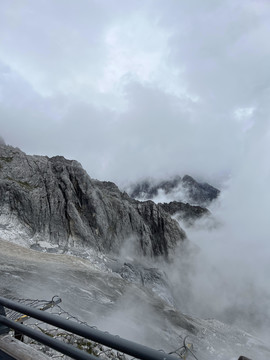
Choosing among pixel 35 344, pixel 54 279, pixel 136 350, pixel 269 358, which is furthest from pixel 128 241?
pixel 136 350

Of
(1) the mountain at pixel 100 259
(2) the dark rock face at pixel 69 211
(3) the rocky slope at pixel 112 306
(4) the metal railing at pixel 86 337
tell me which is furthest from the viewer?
(2) the dark rock face at pixel 69 211

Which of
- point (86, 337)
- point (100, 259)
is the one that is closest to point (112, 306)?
point (86, 337)

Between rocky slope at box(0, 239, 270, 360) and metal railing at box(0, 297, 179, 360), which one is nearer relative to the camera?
metal railing at box(0, 297, 179, 360)

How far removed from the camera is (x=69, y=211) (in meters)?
83.9

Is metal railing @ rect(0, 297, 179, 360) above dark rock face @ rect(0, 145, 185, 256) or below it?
below

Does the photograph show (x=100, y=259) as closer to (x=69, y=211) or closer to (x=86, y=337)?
(x=69, y=211)

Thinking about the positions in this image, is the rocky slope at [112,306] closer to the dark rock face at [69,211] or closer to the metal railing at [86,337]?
the metal railing at [86,337]

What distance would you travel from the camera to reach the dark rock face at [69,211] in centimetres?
7350

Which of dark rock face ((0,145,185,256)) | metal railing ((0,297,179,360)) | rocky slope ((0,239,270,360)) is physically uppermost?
dark rock face ((0,145,185,256))

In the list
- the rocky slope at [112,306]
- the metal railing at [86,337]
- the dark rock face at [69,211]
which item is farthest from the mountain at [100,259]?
the metal railing at [86,337]

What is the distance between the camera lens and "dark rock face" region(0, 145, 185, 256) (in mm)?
73500

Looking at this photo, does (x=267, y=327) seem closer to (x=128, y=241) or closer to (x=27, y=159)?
(x=128, y=241)

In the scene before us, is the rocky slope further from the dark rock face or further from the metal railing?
the dark rock face

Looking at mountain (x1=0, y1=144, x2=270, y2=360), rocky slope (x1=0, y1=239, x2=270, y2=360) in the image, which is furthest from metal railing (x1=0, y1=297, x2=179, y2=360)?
mountain (x1=0, y1=144, x2=270, y2=360)
